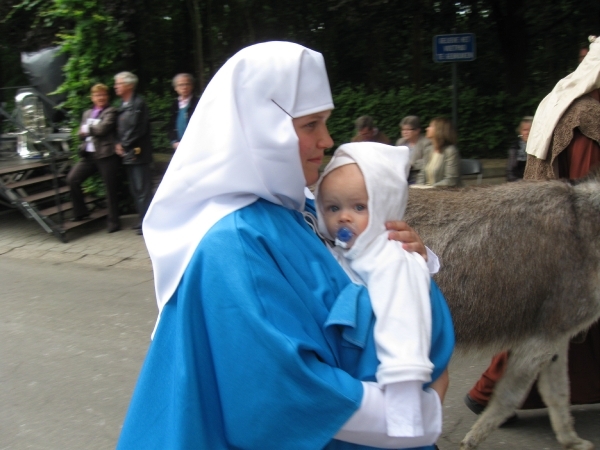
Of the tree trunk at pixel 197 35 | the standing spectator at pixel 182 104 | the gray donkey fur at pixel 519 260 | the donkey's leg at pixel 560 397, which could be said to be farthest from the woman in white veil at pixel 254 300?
the tree trunk at pixel 197 35

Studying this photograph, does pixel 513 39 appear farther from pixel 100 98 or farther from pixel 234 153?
pixel 234 153

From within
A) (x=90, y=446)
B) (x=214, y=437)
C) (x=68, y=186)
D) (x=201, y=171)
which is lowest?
(x=90, y=446)

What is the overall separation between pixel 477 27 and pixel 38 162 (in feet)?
28.8

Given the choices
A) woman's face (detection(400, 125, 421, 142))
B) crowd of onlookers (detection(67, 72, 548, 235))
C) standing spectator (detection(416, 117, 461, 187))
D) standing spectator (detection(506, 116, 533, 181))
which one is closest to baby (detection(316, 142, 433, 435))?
standing spectator (detection(416, 117, 461, 187))

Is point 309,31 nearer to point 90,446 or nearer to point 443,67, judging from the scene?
point 443,67

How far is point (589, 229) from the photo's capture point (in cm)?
306

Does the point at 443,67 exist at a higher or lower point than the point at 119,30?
lower

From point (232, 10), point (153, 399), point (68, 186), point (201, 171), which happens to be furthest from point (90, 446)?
point (232, 10)

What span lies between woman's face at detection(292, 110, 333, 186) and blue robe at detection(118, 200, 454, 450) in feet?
0.55

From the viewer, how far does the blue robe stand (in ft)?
4.62

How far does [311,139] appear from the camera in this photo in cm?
165

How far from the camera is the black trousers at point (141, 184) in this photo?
872cm

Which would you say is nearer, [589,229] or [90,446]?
[589,229]

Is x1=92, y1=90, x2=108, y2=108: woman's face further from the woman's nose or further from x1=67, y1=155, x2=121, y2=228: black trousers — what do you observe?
the woman's nose
